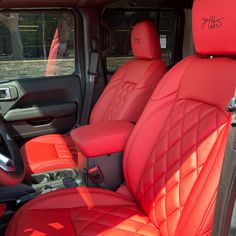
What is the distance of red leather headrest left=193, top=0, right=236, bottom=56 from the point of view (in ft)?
3.88

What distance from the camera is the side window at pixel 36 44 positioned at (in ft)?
8.09

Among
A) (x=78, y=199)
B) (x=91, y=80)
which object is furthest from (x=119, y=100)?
(x=78, y=199)

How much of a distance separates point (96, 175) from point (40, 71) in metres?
1.18

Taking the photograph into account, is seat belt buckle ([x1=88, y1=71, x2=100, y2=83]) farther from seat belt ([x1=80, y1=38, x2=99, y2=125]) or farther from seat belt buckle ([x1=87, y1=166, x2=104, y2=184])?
seat belt buckle ([x1=87, y1=166, x2=104, y2=184])

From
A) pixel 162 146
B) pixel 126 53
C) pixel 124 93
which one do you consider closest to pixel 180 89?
pixel 162 146

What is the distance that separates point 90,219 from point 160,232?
255mm

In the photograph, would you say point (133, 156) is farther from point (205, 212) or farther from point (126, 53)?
point (126, 53)

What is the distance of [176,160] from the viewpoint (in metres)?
1.31

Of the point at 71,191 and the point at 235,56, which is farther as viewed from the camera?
the point at 71,191

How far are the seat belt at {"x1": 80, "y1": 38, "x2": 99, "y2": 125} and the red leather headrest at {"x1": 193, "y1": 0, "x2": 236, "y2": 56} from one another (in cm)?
139

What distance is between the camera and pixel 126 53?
2.76 meters

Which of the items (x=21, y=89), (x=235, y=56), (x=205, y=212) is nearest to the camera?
(x=205, y=212)

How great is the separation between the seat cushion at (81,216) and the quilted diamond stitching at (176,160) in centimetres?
7
